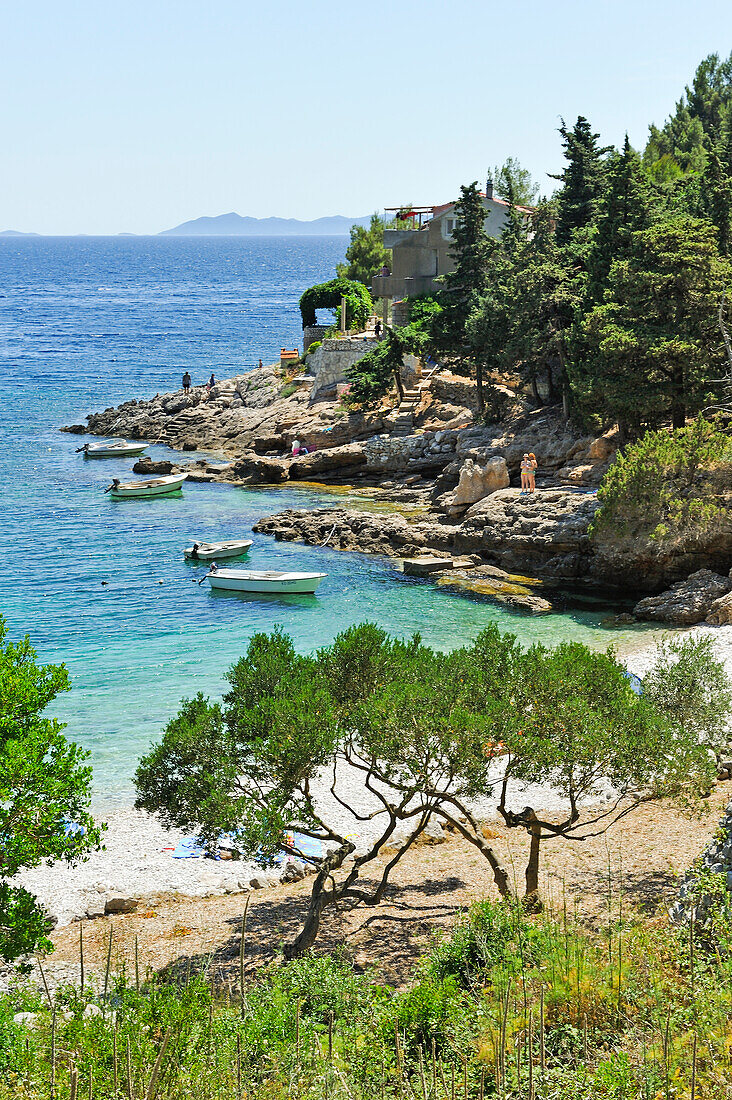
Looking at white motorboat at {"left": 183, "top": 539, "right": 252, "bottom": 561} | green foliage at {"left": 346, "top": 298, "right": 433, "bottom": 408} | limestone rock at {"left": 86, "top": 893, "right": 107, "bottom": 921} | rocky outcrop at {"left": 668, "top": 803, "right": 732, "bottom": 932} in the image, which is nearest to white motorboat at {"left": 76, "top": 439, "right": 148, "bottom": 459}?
green foliage at {"left": 346, "top": 298, "right": 433, "bottom": 408}

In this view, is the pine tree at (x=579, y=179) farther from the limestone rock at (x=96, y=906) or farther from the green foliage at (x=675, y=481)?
the limestone rock at (x=96, y=906)

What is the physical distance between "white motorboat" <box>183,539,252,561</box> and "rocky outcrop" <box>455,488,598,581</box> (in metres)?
8.74

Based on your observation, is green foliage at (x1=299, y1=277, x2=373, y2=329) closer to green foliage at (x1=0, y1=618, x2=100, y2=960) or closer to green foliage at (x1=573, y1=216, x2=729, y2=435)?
green foliage at (x1=573, y1=216, x2=729, y2=435)

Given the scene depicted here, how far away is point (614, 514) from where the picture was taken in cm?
3092

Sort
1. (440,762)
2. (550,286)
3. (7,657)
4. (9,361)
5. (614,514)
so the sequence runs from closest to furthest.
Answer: (7,657), (440,762), (614,514), (550,286), (9,361)

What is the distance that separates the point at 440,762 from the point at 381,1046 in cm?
437

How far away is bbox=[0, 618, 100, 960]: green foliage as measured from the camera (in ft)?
32.2

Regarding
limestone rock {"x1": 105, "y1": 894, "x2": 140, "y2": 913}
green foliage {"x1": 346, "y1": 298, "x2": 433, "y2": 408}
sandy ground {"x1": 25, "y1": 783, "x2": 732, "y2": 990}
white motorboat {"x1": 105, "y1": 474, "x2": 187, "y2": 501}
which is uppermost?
green foliage {"x1": 346, "y1": 298, "x2": 433, "y2": 408}

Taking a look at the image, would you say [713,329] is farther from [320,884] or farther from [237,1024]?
[237,1024]

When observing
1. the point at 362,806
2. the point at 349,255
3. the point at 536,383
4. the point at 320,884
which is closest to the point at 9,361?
the point at 349,255

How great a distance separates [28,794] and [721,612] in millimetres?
23786

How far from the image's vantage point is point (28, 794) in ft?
33.0

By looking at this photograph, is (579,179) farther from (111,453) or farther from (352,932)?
(352,932)

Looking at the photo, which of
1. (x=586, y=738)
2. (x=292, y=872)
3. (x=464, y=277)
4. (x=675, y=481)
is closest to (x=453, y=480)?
(x=464, y=277)
